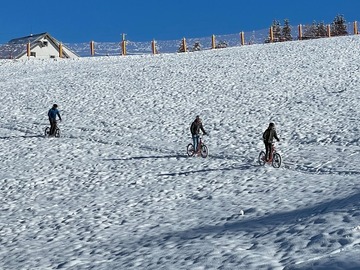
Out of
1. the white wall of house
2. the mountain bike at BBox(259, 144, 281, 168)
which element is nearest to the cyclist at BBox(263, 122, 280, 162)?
the mountain bike at BBox(259, 144, 281, 168)

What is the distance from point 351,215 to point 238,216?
2.81 metres

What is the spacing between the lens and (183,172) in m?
18.0

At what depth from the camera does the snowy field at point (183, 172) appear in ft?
34.3

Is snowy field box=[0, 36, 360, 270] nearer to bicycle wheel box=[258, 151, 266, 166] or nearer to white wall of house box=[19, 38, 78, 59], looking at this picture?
bicycle wheel box=[258, 151, 266, 166]

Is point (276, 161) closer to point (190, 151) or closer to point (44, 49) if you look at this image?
point (190, 151)

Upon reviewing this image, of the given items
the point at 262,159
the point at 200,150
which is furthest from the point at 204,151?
the point at 262,159

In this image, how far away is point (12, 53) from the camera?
196 ft

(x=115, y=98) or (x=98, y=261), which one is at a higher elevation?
(x=115, y=98)

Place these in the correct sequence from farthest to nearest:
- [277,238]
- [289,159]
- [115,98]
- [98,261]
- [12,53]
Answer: [12,53], [115,98], [289,159], [98,261], [277,238]

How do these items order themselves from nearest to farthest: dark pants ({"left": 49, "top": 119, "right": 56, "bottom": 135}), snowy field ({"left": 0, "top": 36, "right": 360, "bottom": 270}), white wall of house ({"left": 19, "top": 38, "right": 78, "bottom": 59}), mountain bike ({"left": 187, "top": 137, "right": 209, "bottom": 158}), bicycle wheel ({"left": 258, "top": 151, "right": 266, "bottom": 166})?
snowy field ({"left": 0, "top": 36, "right": 360, "bottom": 270}), bicycle wheel ({"left": 258, "top": 151, "right": 266, "bottom": 166}), mountain bike ({"left": 187, "top": 137, "right": 209, "bottom": 158}), dark pants ({"left": 49, "top": 119, "right": 56, "bottom": 135}), white wall of house ({"left": 19, "top": 38, "right": 78, "bottom": 59})

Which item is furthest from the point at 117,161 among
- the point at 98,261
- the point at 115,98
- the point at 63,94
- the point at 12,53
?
the point at 12,53

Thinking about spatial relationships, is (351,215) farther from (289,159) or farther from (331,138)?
(331,138)

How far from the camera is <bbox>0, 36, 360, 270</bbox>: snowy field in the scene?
34.3 feet

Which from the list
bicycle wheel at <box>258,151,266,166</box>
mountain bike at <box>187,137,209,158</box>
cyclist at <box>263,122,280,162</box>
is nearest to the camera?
cyclist at <box>263,122,280,162</box>
